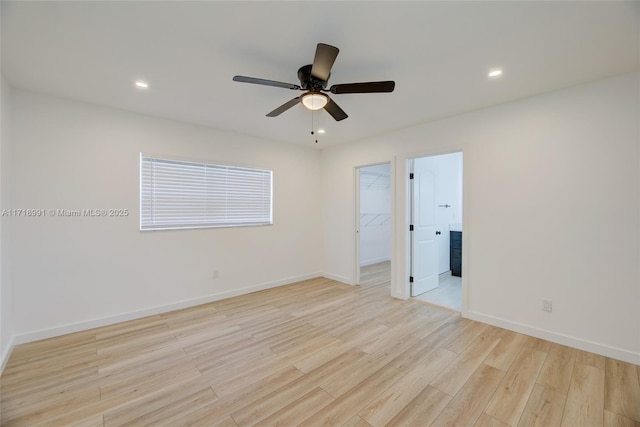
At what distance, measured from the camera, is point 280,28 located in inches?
71.2

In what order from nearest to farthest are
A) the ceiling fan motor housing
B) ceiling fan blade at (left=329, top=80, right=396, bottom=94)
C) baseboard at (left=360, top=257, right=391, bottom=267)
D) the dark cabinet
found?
ceiling fan blade at (left=329, top=80, right=396, bottom=94) → the ceiling fan motor housing → the dark cabinet → baseboard at (left=360, top=257, right=391, bottom=267)

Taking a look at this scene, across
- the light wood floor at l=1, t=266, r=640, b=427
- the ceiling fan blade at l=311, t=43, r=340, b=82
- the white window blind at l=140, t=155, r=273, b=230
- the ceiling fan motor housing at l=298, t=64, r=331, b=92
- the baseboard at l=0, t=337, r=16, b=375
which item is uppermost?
the ceiling fan motor housing at l=298, t=64, r=331, b=92

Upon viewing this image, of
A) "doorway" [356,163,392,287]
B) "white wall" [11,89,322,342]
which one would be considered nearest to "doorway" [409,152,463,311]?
"doorway" [356,163,392,287]

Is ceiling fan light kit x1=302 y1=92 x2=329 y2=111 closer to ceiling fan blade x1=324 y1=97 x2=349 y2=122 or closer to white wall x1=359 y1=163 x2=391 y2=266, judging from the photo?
ceiling fan blade x1=324 y1=97 x2=349 y2=122

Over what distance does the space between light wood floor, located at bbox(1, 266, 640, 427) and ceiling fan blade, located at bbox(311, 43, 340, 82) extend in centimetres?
242

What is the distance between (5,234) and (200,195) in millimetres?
1911

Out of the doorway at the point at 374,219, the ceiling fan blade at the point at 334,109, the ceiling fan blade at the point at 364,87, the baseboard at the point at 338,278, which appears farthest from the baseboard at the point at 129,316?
the ceiling fan blade at the point at 364,87

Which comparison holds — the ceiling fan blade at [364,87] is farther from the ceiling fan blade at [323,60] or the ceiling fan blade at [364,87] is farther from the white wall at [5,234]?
the white wall at [5,234]

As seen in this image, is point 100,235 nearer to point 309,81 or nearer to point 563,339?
point 309,81

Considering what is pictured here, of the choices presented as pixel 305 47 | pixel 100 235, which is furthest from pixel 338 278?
pixel 305 47

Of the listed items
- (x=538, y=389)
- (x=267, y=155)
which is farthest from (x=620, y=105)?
(x=267, y=155)

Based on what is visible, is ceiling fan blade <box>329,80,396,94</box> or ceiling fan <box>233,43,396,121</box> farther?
ceiling fan blade <box>329,80,396,94</box>

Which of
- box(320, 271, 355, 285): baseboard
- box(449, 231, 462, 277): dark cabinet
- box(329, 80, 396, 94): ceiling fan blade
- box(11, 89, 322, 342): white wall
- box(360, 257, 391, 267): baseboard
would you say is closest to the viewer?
box(329, 80, 396, 94): ceiling fan blade

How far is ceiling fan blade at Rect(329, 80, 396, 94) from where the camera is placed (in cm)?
200
